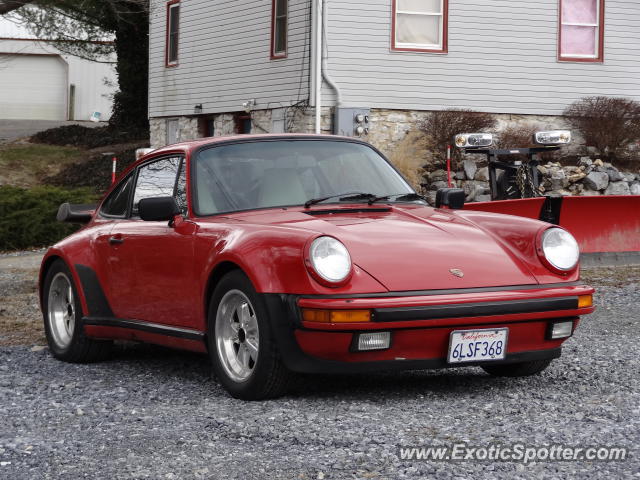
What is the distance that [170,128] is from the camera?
27703 millimetres

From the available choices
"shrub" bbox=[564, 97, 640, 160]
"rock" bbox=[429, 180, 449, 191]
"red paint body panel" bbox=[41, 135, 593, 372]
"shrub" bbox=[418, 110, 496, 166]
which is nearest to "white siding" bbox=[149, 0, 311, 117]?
"shrub" bbox=[418, 110, 496, 166]

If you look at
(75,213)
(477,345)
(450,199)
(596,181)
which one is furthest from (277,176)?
(596,181)

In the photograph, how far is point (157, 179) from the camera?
23.6 feet

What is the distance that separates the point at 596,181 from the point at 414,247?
1447 centimetres

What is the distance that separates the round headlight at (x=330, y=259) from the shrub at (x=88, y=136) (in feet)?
91.7

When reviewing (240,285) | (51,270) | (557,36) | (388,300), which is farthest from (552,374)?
(557,36)

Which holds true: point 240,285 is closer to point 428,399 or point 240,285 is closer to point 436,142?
point 428,399

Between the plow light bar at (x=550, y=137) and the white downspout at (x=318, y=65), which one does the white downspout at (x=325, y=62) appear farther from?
the plow light bar at (x=550, y=137)

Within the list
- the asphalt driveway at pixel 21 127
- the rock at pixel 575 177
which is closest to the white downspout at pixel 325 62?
the rock at pixel 575 177

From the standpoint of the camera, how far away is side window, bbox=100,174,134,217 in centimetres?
755

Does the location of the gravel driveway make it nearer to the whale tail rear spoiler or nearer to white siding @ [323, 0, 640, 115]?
the whale tail rear spoiler

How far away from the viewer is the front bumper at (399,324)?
540cm

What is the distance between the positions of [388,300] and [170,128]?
22.8 m

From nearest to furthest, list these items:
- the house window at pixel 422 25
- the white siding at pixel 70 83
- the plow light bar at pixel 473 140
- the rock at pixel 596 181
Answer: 1. the plow light bar at pixel 473 140
2. the rock at pixel 596 181
3. the house window at pixel 422 25
4. the white siding at pixel 70 83
